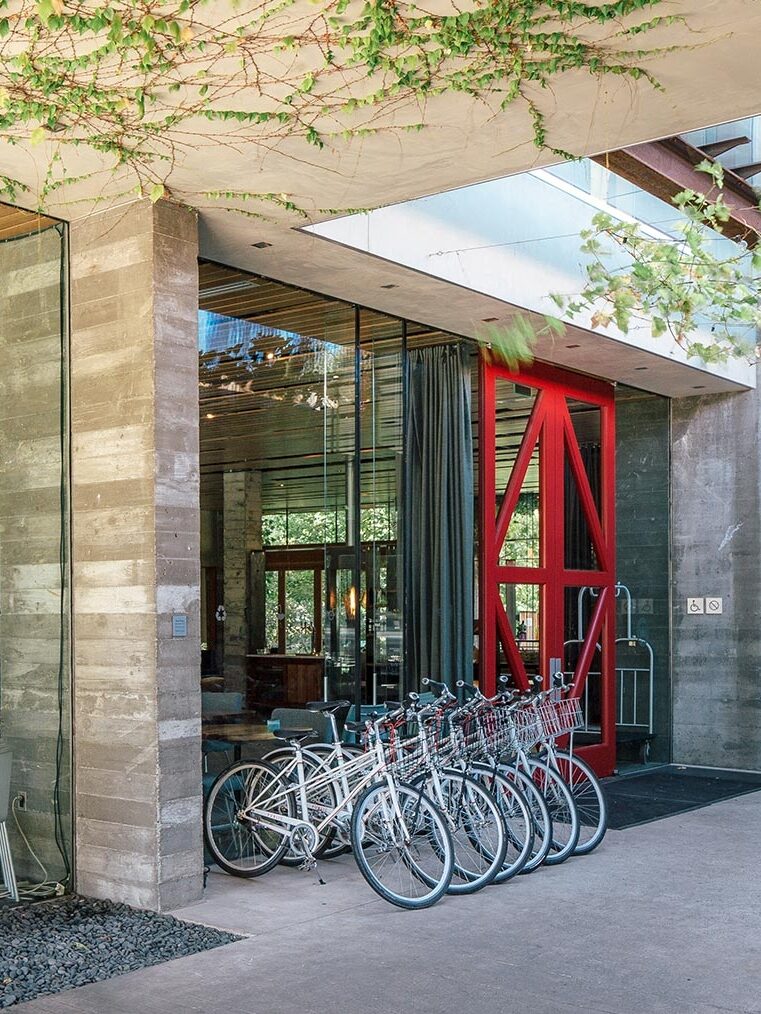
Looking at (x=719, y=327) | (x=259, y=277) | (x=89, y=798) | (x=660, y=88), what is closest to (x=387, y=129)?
(x=660, y=88)

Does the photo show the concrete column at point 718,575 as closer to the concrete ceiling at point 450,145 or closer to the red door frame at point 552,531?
the red door frame at point 552,531

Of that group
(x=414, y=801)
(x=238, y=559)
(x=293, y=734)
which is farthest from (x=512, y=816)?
(x=238, y=559)

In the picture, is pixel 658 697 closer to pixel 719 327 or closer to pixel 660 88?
pixel 719 327

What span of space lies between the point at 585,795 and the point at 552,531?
2595 mm

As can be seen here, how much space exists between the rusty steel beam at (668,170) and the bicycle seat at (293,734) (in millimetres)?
4017

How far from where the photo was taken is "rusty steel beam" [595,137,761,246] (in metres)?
Answer: 7.88

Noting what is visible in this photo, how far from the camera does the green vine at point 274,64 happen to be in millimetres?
3809

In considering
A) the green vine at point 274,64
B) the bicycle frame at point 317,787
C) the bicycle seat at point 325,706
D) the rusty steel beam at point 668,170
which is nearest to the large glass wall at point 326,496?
the bicycle seat at point 325,706

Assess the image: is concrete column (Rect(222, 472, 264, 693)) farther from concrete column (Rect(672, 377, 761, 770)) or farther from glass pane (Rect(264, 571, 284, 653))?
concrete column (Rect(672, 377, 761, 770))

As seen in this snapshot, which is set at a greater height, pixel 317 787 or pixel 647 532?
pixel 647 532

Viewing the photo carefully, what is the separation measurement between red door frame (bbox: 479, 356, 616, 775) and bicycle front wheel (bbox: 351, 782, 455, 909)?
111 inches

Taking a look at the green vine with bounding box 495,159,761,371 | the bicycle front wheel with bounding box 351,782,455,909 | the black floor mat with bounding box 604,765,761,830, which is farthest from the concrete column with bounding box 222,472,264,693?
the black floor mat with bounding box 604,765,761,830

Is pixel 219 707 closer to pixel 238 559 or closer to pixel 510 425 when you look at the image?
pixel 238 559

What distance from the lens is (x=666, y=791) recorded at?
9008mm
